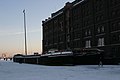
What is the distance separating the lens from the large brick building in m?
72.9

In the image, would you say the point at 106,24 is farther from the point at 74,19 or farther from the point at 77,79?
the point at 77,79

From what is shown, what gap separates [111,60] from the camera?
53312 millimetres

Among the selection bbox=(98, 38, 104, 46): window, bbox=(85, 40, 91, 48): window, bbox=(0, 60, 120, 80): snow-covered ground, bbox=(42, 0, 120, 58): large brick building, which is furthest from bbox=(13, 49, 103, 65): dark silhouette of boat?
bbox=(85, 40, 91, 48): window

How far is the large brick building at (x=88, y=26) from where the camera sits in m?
72.9

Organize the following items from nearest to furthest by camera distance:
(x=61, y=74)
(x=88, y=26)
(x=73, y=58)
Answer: (x=61, y=74)
(x=73, y=58)
(x=88, y=26)

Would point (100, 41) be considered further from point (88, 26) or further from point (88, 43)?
point (88, 26)

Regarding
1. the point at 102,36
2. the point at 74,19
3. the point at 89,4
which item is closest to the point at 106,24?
the point at 102,36

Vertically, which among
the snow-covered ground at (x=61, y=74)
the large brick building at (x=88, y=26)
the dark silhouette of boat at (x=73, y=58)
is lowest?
the snow-covered ground at (x=61, y=74)

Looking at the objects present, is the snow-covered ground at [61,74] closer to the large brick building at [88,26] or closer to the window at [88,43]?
the large brick building at [88,26]

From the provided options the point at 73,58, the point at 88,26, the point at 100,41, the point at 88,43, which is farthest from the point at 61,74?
the point at 88,26


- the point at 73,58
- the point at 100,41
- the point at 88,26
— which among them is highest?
the point at 88,26

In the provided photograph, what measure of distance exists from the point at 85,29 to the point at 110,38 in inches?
636

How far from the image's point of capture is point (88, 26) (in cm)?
8706

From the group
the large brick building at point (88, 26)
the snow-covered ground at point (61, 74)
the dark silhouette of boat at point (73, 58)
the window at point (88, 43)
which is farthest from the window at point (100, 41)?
the snow-covered ground at point (61, 74)
